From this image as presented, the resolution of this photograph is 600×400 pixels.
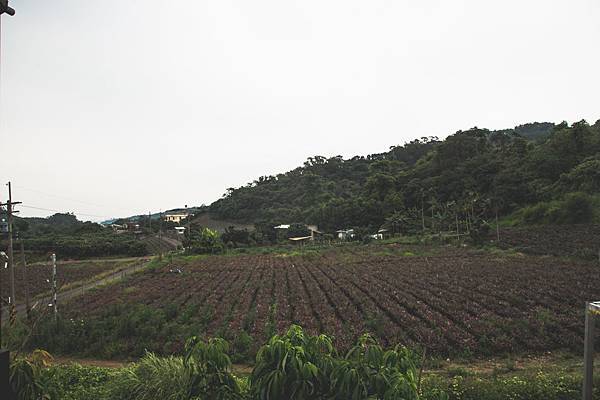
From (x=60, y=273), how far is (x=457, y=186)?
53614 mm

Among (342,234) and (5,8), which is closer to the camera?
(5,8)

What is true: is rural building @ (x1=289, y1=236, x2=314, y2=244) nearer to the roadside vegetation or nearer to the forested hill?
the forested hill

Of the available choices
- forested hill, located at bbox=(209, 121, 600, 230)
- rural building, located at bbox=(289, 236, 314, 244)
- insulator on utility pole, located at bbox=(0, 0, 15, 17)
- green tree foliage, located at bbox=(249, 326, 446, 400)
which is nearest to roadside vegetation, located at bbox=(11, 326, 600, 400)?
green tree foliage, located at bbox=(249, 326, 446, 400)

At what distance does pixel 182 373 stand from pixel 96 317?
1270 cm

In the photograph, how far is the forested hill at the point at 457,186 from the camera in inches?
1897

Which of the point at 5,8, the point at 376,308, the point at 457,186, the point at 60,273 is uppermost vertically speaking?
the point at 457,186

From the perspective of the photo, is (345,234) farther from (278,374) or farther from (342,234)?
(278,374)

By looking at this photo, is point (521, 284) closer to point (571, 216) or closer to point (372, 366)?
point (372, 366)

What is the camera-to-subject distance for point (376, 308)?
1406 cm

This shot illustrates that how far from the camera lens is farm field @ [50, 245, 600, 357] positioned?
10.7 m

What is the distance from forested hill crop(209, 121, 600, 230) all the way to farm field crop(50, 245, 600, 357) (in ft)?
84.9

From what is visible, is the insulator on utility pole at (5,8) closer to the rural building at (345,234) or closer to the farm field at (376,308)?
the farm field at (376,308)

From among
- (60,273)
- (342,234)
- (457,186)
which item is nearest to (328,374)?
(60,273)

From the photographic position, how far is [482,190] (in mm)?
56031
